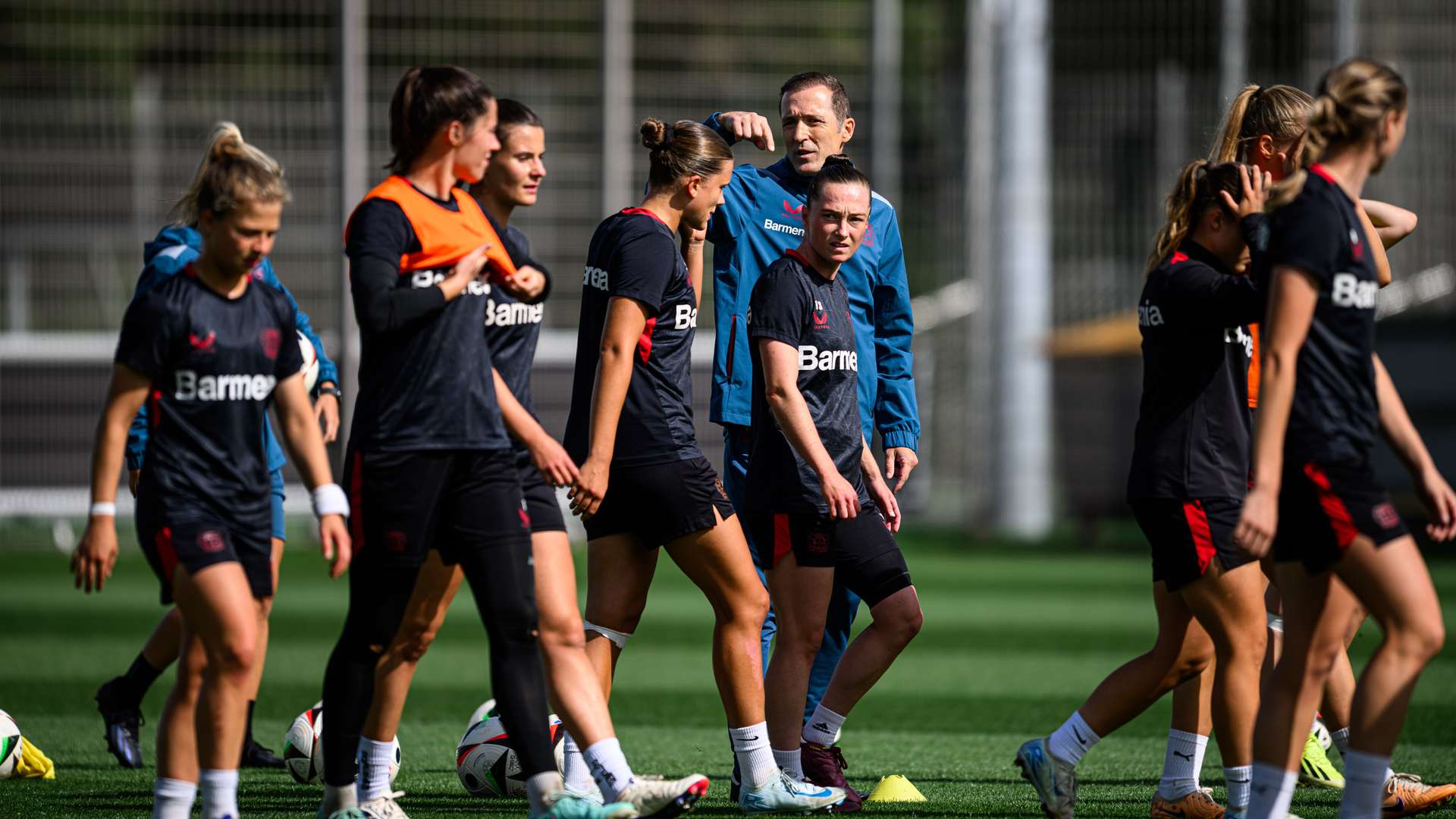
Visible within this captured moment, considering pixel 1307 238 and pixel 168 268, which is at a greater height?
pixel 1307 238

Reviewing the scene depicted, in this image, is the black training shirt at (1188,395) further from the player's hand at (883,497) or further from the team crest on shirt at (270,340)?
the team crest on shirt at (270,340)

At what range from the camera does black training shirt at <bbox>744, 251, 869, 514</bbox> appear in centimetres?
541

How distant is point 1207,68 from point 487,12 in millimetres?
9196

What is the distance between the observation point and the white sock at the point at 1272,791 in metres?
4.14

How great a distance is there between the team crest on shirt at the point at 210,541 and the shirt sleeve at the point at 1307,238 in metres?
2.64

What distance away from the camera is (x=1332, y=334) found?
4188 millimetres

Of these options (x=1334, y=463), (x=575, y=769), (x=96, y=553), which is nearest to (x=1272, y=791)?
(x=1334, y=463)

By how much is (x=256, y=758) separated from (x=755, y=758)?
91.0 inches

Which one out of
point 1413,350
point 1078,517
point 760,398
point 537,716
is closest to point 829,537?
point 760,398

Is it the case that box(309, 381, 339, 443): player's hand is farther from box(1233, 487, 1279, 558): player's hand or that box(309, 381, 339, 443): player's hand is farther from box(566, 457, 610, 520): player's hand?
box(1233, 487, 1279, 558): player's hand

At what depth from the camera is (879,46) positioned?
889 inches

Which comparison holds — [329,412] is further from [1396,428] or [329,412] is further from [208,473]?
[1396,428]

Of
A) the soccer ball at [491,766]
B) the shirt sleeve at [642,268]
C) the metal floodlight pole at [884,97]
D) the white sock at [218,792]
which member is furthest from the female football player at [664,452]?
the metal floodlight pole at [884,97]

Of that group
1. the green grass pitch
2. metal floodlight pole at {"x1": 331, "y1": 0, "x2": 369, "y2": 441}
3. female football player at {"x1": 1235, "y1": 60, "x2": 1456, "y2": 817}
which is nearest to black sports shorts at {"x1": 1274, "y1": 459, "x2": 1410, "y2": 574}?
female football player at {"x1": 1235, "y1": 60, "x2": 1456, "y2": 817}
